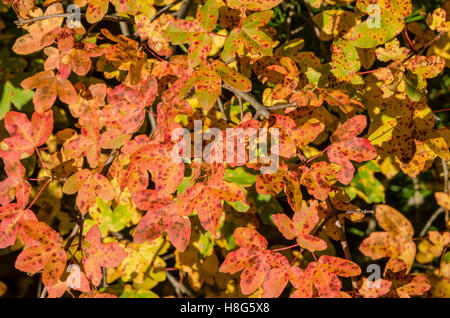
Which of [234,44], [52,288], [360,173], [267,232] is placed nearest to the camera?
[234,44]

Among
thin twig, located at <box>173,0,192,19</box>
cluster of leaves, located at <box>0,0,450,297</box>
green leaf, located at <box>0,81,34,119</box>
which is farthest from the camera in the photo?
green leaf, located at <box>0,81,34,119</box>

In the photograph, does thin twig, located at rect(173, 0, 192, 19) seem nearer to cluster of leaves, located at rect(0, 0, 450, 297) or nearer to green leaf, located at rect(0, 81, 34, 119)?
cluster of leaves, located at rect(0, 0, 450, 297)

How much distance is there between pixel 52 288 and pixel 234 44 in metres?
0.63

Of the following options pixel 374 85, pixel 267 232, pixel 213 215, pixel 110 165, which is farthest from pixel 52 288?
pixel 374 85

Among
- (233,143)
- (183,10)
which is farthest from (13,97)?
(233,143)

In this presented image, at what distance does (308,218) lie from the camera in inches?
30.2

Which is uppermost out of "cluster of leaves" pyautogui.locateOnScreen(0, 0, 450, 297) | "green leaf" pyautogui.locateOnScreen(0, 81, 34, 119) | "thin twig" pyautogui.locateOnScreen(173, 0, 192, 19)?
"thin twig" pyautogui.locateOnScreen(173, 0, 192, 19)

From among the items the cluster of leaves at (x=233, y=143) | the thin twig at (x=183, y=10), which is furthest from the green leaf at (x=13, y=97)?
the thin twig at (x=183, y=10)

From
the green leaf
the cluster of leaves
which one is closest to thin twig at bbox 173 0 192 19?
the cluster of leaves

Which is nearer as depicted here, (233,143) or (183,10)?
(233,143)

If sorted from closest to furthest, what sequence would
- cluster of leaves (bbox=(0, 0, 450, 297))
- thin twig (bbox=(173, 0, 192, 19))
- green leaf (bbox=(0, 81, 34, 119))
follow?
cluster of leaves (bbox=(0, 0, 450, 297)), thin twig (bbox=(173, 0, 192, 19)), green leaf (bbox=(0, 81, 34, 119))

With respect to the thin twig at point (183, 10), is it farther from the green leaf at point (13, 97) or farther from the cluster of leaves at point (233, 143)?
the green leaf at point (13, 97)

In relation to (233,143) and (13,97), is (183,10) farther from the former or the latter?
(13,97)
